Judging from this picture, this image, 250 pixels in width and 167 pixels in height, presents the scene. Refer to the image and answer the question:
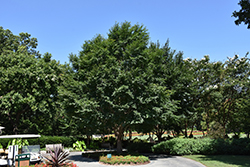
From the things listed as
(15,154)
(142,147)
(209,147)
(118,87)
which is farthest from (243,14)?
(15,154)

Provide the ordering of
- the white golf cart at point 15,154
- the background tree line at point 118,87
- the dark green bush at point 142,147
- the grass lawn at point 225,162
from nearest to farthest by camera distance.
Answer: the white golf cart at point 15,154 < the grass lawn at point 225,162 < the background tree line at point 118,87 < the dark green bush at point 142,147

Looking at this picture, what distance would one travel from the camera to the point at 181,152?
787 inches

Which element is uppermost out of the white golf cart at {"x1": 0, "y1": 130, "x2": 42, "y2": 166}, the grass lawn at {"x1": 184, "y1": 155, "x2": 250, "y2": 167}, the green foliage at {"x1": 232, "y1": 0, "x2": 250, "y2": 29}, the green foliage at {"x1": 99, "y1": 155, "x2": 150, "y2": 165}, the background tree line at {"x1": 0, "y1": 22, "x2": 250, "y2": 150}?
the green foliage at {"x1": 232, "y1": 0, "x2": 250, "y2": 29}

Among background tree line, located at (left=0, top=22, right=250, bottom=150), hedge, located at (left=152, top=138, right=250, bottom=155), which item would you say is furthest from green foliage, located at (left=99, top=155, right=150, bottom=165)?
hedge, located at (left=152, top=138, right=250, bottom=155)

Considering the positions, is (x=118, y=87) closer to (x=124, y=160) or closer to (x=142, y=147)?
(x=124, y=160)

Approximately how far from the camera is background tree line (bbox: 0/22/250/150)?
17422 millimetres

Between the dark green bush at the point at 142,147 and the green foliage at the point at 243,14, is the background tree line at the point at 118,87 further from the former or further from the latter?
the green foliage at the point at 243,14

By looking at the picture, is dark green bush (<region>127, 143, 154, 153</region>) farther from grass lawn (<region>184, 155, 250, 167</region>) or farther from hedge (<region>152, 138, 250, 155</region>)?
grass lawn (<region>184, 155, 250, 167</region>)

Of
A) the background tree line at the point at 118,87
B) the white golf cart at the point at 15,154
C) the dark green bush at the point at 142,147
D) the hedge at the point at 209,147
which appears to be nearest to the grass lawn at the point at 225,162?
the hedge at the point at 209,147

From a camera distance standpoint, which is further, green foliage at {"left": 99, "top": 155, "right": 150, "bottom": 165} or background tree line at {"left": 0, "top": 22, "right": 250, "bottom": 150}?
background tree line at {"left": 0, "top": 22, "right": 250, "bottom": 150}

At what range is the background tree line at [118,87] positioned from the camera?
17.4 m

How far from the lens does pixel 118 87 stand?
17406 millimetres

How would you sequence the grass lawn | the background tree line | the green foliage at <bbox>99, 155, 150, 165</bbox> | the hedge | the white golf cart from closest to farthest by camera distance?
the white golf cart
the grass lawn
the green foliage at <bbox>99, 155, 150, 165</bbox>
the background tree line
the hedge

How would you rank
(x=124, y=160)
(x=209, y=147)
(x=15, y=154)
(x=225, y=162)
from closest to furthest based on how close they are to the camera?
(x=15, y=154)
(x=225, y=162)
(x=124, y=160)
(x=209, y=147)
